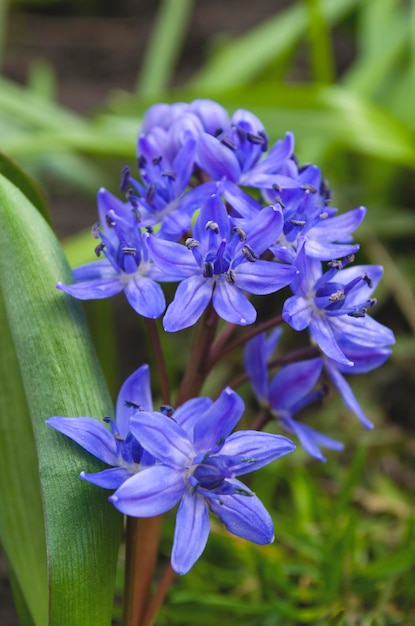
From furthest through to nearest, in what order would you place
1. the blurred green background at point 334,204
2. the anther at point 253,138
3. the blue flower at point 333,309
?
the blurred green background at point 334,204 < the anther at point 253,138 < the blue flower at point 333,309

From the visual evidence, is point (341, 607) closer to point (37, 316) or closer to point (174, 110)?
point (37, 316)

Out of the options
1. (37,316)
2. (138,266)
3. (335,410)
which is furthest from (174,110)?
(335,410)

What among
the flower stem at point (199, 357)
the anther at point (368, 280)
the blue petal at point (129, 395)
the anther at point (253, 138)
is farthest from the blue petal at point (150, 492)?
the anther at point (253, 138)

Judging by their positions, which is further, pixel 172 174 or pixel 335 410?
pixel 335 410

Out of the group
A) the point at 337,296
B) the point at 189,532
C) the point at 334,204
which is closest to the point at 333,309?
the point at 337,296

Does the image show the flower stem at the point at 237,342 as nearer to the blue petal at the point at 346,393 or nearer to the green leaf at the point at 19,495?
the blue petal at the point at 346,393
